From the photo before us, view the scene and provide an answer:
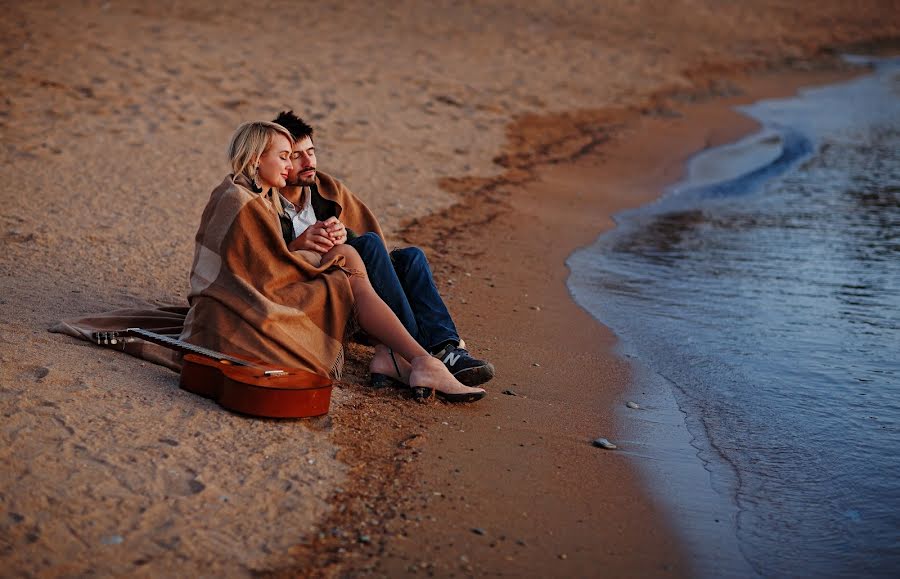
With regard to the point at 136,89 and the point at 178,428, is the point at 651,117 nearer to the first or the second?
the point at 136,89

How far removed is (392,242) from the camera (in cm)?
693

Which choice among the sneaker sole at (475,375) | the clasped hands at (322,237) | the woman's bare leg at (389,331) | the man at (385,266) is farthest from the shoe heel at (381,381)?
the clasped hands at (322,237)

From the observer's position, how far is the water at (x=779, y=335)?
381cm

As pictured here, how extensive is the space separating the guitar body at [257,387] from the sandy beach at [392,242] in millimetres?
60

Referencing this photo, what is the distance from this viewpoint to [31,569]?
9.45ft

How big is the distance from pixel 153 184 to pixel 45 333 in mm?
3359

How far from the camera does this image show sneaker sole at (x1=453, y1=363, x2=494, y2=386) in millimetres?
4414

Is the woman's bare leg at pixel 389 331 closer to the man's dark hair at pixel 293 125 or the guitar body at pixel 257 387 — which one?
the guitar body at pixel 257 387

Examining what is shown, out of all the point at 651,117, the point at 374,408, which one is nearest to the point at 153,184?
the point at 374,408

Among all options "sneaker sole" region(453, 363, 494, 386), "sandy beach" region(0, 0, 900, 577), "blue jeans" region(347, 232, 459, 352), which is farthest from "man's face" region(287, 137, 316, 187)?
"sneaker sole" region(453, 363, 494, 386)

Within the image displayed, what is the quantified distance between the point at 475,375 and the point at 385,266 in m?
0.63

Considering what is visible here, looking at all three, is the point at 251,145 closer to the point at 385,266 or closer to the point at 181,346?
the point at 385,266

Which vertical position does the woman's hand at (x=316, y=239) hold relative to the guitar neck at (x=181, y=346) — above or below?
above

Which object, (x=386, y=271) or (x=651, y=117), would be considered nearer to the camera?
(x=386, y=271)
